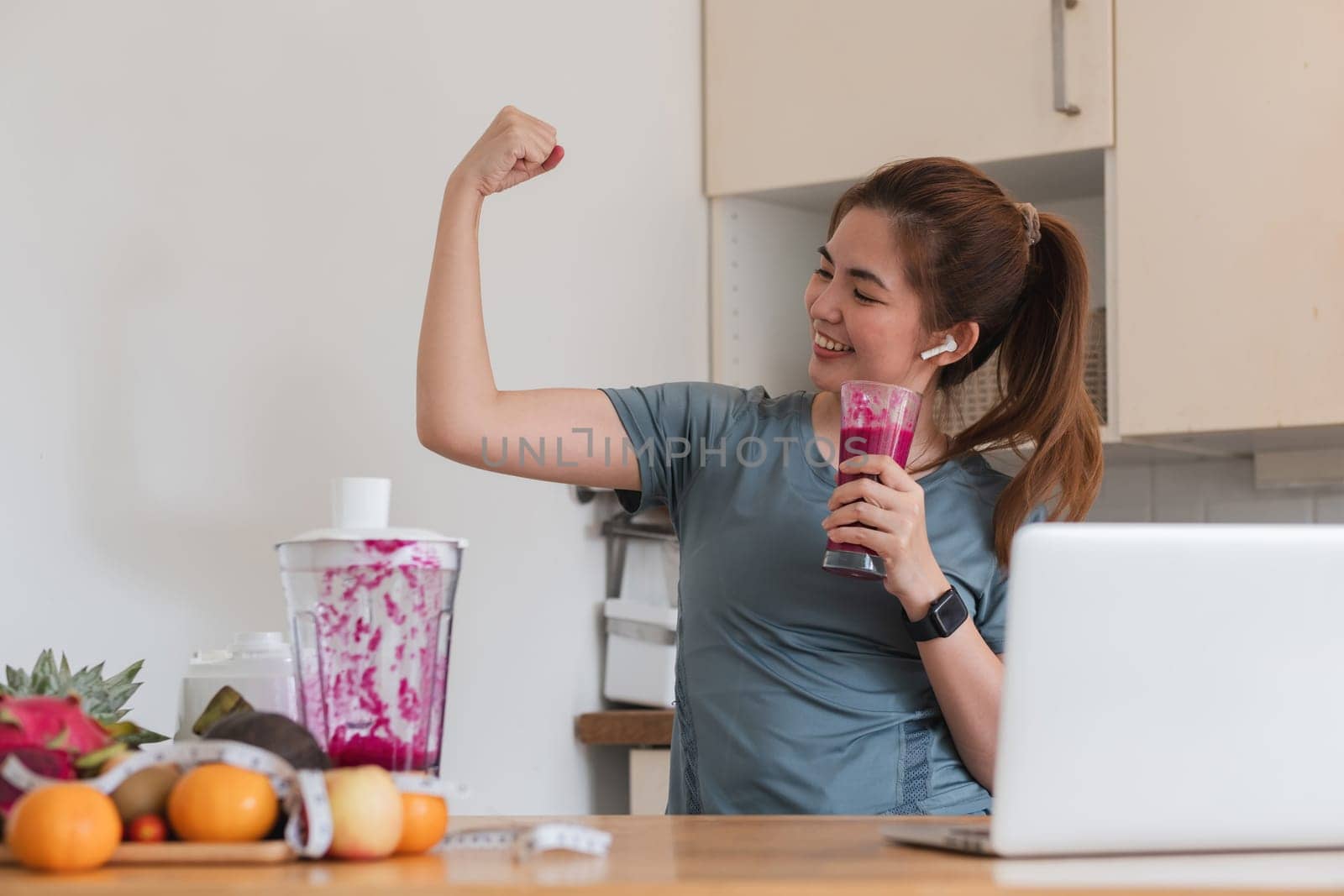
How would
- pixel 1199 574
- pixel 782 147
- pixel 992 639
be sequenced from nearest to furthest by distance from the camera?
1. pixel 1199 574
2. pixel 992 639
3. pixel 782 147

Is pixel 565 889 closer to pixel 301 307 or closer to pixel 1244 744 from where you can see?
pixel 1244 744

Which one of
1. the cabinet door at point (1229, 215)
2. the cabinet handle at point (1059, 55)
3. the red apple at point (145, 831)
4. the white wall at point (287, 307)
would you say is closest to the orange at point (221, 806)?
the red apple at point (145, 831)

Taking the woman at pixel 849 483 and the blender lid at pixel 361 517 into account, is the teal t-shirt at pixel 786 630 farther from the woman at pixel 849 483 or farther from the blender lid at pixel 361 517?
the blender lid at pixel 361 517

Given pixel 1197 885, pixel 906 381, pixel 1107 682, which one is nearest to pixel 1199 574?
pixel 1107 682

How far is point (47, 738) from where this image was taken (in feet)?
2.90

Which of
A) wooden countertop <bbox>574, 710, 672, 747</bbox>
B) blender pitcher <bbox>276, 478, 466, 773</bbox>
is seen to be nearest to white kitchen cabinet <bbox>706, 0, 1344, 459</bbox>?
wooden countertop <bbox>574, 710, 672, 747</bbox>

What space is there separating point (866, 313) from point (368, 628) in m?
0.79

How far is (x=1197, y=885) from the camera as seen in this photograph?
2.53ft

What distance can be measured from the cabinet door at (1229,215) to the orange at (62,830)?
6.03 ft

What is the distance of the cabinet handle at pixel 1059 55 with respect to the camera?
2.35 meters

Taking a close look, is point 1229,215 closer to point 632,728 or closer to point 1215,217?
point 1215,217

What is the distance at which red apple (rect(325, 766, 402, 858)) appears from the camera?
84 cm

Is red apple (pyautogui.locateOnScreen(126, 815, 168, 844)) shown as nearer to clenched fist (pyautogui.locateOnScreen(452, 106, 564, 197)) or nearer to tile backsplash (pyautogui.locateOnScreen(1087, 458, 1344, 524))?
clenched fist (pyautogui.locateOnScreen(452, 106, 564, 197))

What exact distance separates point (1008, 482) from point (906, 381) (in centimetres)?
16
